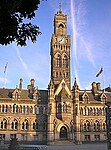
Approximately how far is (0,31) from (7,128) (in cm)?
6037

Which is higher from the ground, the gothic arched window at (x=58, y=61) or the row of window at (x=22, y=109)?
the gothic arched window at (x=58, y=61)

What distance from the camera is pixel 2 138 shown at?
68438 millimetres

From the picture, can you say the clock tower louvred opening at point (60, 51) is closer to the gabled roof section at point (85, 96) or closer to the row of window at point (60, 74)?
the row of window at point (60, 74)

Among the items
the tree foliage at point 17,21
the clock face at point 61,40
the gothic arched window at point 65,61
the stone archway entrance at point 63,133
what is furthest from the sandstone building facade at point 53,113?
the tree foliage at point 17,21

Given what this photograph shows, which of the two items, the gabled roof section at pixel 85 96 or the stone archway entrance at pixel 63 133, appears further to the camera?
the gabled roof section at pixel 85 96

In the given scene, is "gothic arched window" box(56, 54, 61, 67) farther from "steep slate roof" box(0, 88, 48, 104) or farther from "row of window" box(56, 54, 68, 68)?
"steep slate roof" box(0, 88, 48, 104)

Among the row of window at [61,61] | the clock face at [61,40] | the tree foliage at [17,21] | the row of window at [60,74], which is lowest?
the tree foliage at [17,21]

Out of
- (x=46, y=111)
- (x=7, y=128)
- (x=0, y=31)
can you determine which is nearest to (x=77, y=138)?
(x=46, y=111)

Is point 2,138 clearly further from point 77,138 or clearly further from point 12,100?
point 77,138

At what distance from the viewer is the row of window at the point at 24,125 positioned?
6900cm

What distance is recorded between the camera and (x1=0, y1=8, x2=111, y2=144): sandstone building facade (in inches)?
2721

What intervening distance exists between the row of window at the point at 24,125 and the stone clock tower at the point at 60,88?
3.75 m

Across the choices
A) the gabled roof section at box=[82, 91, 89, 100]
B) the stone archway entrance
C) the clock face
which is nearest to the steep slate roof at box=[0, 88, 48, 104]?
the stone archway entrance

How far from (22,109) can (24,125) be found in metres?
4.35
